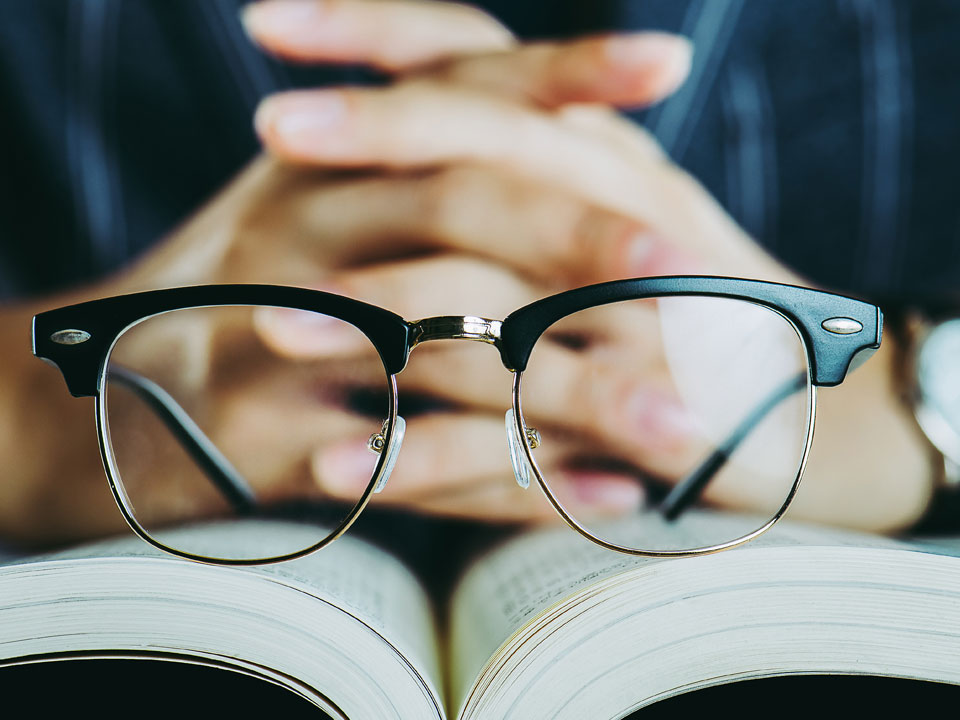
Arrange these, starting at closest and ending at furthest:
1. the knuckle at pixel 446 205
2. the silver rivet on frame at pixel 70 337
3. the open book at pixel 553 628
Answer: the open book at pixel 553 628
the silver rivet on frame at pixel 70 337
the knuckle at pixel 446 205

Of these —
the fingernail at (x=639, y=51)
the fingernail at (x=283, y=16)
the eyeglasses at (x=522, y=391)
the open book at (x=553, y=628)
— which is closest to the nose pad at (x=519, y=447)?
the eyeglasses at (x=522, y=391)

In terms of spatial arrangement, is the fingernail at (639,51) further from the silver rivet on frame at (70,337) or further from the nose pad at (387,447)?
the silver rivet on frame at (70,337)

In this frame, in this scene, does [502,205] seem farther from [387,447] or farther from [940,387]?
[940,387]

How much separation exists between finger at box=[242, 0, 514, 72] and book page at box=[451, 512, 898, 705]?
49 centimetres

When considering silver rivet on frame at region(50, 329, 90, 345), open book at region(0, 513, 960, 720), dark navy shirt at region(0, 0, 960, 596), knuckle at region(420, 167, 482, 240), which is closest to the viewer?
open book at region(0, 513, 960, 720)

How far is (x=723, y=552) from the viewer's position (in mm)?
389

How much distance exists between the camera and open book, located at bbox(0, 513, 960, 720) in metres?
0.36

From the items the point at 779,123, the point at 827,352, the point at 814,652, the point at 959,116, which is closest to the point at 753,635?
the point at 814,652

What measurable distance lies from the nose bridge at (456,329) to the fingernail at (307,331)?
2.2 inches

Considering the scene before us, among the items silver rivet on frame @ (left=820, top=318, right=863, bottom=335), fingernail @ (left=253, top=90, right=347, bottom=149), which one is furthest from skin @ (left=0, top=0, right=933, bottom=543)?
silver rivet on frame @ (left=820, top=318, right=863, bottom=335)

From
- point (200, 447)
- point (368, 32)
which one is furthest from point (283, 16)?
point (200, 447)

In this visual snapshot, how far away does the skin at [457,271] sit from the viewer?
1.78 ft

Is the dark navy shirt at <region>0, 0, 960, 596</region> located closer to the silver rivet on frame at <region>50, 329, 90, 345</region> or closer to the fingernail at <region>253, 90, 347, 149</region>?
the fingernail at <region>253, 90, 347, 149</region>

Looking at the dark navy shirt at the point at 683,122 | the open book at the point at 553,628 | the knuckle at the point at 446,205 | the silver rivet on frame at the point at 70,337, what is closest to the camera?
the open book at the point at 553,628
